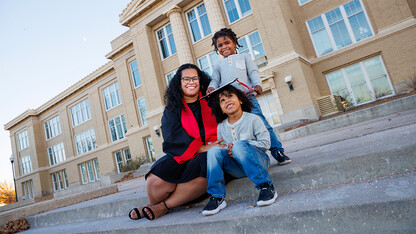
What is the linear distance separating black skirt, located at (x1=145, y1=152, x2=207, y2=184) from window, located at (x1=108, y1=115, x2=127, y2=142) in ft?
→ 72.3

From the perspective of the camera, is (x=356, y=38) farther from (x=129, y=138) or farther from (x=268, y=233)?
(x=129, y=138)

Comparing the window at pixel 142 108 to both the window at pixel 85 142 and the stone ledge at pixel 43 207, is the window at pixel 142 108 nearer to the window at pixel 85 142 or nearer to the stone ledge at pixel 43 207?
the window at pixel 85 142

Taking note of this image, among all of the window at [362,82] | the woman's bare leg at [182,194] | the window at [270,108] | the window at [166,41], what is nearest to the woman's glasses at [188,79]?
the woman's bare leg at [182,194]

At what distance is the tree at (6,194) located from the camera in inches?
1526

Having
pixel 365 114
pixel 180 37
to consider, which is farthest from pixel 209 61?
pixel 365 114

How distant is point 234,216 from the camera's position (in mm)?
1803

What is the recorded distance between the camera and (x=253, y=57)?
14719 millimetres

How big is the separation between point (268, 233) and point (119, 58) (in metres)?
23.0

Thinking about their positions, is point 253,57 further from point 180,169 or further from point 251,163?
point 251,163

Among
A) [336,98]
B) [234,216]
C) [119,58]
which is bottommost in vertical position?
[234,216]

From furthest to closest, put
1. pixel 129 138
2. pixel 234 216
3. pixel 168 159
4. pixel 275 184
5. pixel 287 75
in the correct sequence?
pixel 129 138 → pixel 287 75 → pixel 168 159 → pixel 275 184 → pixel 234 216

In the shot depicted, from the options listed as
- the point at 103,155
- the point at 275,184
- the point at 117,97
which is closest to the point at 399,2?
the point at 275,184

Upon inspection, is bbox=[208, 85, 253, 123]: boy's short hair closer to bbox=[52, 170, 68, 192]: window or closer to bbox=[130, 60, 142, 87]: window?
bbox=[130, 60, 142, 87]: window

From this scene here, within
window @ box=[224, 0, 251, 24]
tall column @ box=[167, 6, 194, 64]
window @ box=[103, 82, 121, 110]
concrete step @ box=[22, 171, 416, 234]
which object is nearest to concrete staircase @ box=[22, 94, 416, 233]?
concrete step @ box=[22, 171, 416, 234]
